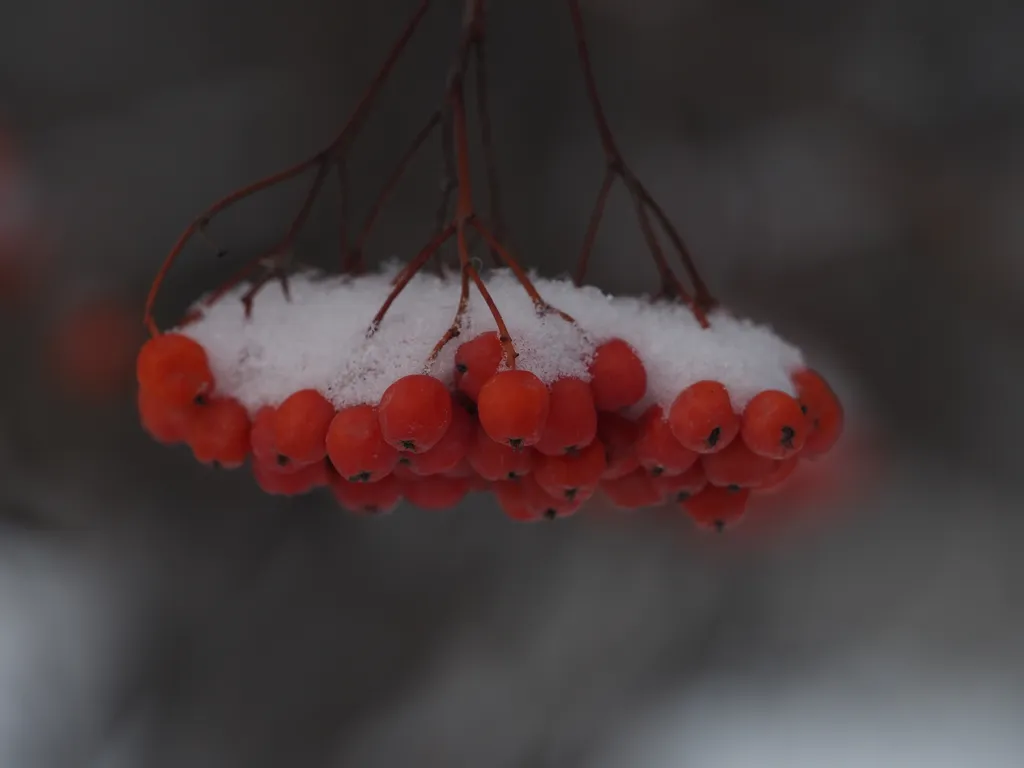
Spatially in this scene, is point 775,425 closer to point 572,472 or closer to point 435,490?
point 572,472

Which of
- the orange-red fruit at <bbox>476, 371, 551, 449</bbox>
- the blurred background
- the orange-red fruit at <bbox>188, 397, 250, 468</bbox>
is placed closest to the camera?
the orange-red fruit at <bbox>476, 371, 551, 449</bbox>

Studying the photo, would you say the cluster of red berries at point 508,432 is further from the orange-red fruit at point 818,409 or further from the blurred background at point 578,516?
the blurred background at point 578,516

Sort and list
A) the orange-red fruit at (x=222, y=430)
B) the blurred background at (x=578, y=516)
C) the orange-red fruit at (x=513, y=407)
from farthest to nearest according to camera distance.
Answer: the blurred background at (x=578, y=516) → the orange-red fruit at (x=222, y=430) → the orange-red fruit at (x=513, y=407)

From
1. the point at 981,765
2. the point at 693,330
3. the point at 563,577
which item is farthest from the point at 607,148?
the point at 981,765

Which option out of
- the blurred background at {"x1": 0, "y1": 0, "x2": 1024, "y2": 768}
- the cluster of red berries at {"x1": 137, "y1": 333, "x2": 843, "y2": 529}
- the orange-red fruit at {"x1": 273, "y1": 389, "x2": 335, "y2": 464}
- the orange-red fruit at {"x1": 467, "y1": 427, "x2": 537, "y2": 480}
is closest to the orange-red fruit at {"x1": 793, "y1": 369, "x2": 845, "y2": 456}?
the cluster of red berries at {"x1": 137, "y1": 333, "x2": 843, "y2": 529}

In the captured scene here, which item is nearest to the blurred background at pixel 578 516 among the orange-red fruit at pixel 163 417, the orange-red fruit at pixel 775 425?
the orange-red fruit at pixel 163 417

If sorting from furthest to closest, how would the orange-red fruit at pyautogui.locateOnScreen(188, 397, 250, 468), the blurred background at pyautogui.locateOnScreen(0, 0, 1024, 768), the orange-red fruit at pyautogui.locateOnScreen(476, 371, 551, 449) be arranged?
the blurred background at pyautogui.locateOnScreen(0, 0, 1024, 768), the orange-red fruit at pyautogui.locateOnScreen(188, 397, 250, 468), the orange-red fruit at pyautogui.locateOnScreen(476, 371, 551, 449)

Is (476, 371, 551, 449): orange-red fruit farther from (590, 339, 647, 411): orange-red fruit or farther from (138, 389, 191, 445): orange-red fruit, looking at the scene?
(138, 389, 191, 445): orange-red fruit

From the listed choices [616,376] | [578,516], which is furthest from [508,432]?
[578,516]

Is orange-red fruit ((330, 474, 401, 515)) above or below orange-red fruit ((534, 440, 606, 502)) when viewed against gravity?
below
